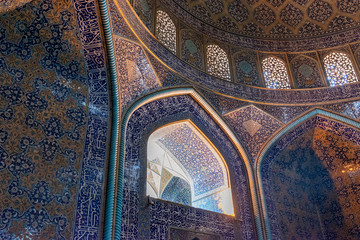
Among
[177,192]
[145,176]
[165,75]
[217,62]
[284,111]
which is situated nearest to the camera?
[145,176]

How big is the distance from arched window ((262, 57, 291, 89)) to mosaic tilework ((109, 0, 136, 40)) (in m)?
4.07

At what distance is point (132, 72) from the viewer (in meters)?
6.16

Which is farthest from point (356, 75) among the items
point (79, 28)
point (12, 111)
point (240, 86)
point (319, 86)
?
point (12, 111)

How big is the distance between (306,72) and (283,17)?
180cm

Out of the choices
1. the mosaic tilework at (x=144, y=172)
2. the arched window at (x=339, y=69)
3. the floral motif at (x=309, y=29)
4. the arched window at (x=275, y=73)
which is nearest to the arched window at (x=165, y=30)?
the mosaic tilework at (x=144, y=172)

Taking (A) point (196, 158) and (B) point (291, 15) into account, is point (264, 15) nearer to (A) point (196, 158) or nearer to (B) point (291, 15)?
(B) point (291, 15)

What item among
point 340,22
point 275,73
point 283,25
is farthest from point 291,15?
point 275,73

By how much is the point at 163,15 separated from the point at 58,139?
13.3 feet

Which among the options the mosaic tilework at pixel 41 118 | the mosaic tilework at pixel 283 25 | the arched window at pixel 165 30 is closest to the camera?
the mosaic tilework at pixel 41 118

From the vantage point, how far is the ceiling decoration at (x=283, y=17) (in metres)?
8.95

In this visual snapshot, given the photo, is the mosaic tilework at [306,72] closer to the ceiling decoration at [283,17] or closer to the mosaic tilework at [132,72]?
the ceiling decoration at [283,17]

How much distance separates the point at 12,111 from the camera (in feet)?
14.4

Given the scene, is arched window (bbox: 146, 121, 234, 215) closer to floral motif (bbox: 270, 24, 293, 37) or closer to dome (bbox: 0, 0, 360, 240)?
dome (bbox: 0, 0, 360, 240)

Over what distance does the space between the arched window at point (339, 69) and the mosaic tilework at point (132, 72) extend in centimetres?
469
